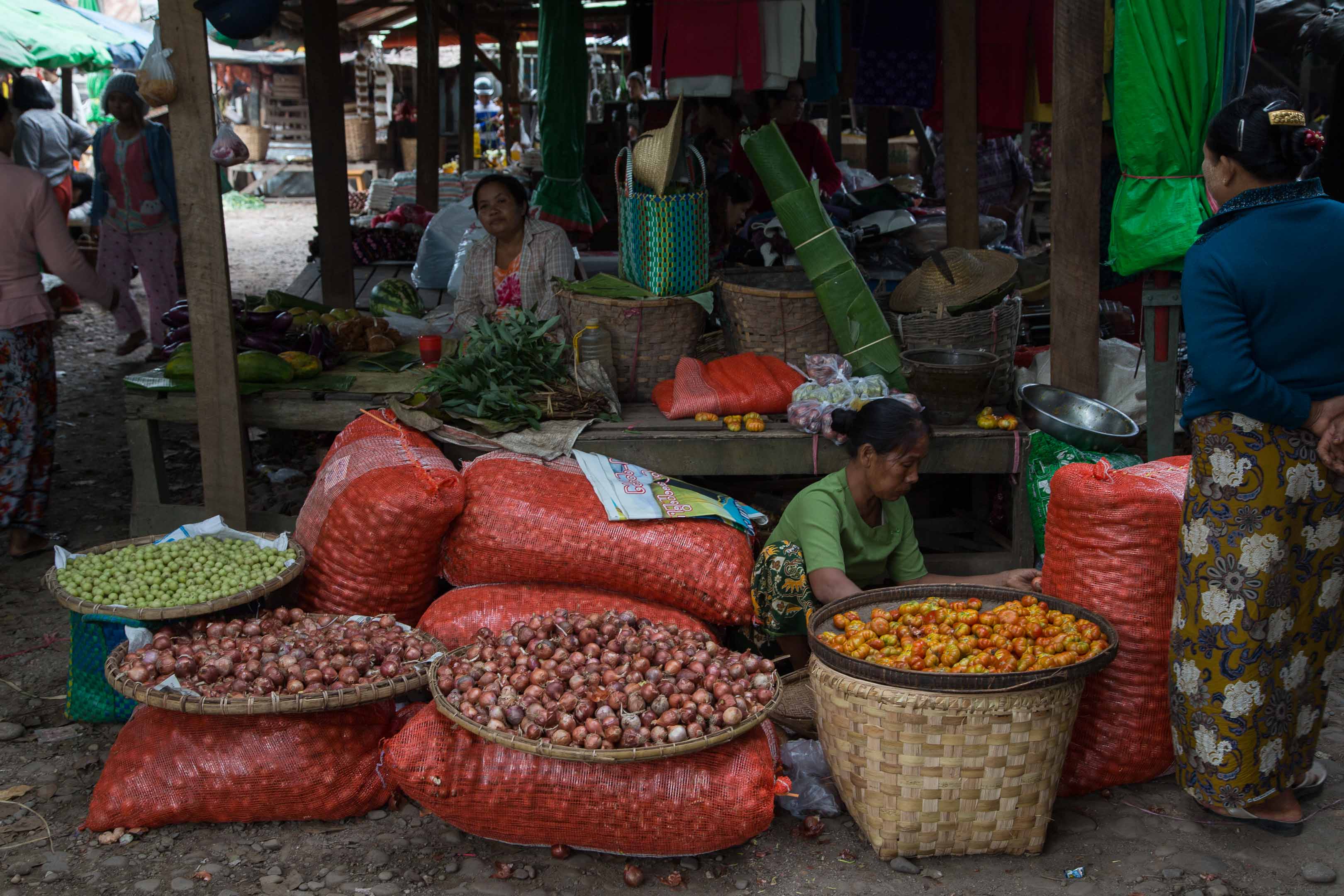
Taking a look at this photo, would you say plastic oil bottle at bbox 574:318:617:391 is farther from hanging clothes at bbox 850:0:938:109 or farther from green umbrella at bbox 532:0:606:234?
hanging clothes at bbox 850:0:938:109

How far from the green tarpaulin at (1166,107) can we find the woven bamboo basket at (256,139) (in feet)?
72.2

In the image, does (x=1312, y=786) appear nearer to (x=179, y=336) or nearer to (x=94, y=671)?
(x=94, y=671)

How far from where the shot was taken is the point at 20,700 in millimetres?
3746

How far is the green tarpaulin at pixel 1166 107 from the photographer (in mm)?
3760

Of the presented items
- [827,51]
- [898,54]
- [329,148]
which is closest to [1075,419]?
[898,54]

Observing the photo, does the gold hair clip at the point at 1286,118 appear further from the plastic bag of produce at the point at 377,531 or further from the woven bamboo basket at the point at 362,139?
the woven bamboo basket at the point at 362,139

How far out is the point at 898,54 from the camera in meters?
7.23

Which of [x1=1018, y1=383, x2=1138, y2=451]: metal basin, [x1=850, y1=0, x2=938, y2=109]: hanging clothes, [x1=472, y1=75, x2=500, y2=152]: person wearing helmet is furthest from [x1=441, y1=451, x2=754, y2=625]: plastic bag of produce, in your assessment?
[x1=472, y1=75, x2=500, y2=152]: person wearing helmet

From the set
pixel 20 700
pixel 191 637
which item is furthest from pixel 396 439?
pixel 20 700

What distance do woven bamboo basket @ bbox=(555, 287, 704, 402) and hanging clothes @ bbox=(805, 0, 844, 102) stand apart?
11.1 feet

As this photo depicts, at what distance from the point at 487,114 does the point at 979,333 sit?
2154 centimetres

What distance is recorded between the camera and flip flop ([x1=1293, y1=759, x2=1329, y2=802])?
3.10 metres

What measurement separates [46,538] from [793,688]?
3.59 m

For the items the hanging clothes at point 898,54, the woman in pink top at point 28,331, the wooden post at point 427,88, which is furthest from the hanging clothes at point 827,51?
the woman in pink top at point 28,331
